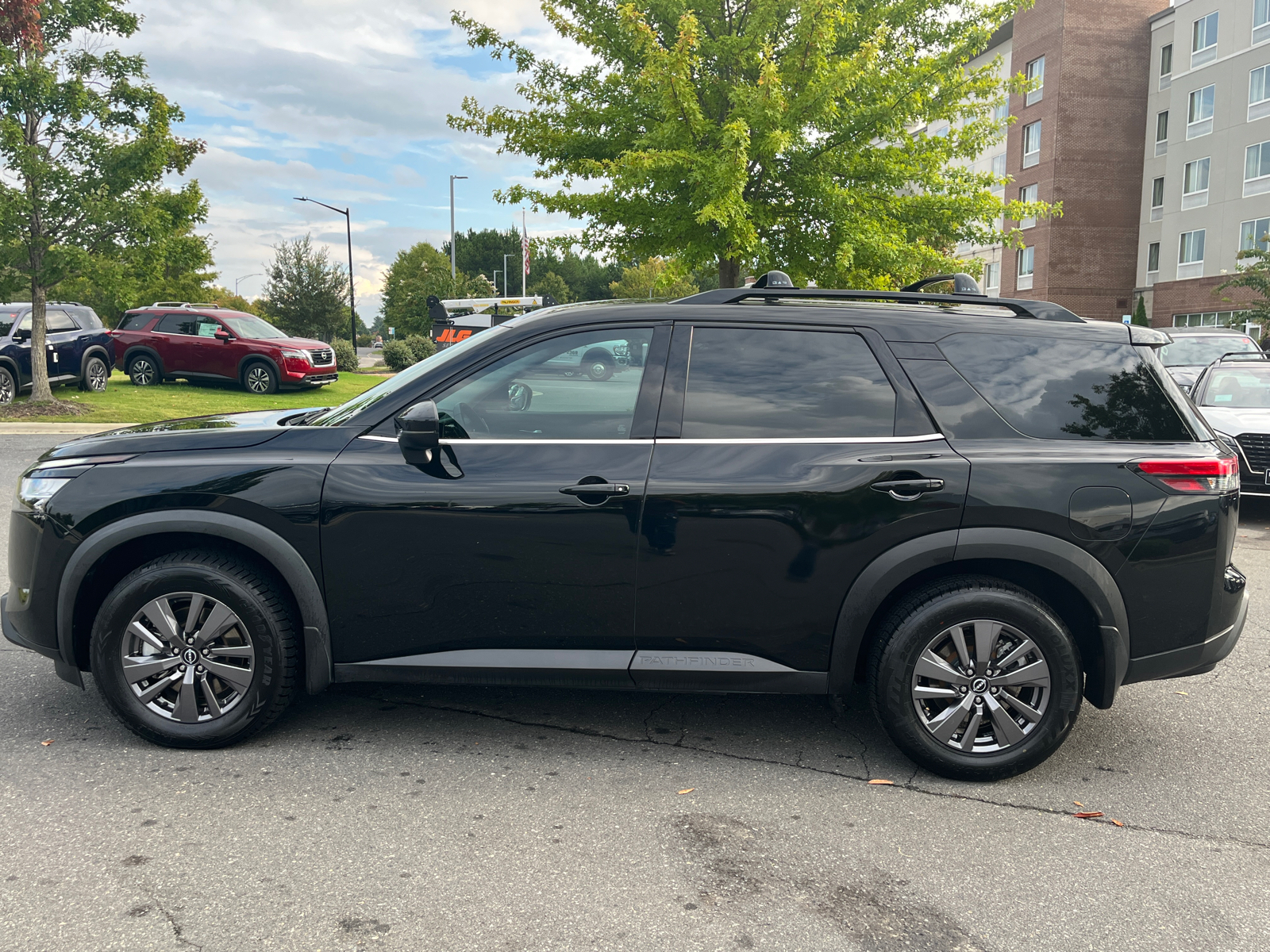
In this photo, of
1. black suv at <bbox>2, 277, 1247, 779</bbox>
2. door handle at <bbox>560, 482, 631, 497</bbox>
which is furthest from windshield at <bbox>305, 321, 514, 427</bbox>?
door handle at <bbox>560, 482, 631, 497</bbox>

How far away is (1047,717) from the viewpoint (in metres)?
3.57

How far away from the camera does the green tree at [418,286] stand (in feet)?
164

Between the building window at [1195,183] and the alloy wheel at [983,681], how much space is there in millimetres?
45071

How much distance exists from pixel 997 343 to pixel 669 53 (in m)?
10.3

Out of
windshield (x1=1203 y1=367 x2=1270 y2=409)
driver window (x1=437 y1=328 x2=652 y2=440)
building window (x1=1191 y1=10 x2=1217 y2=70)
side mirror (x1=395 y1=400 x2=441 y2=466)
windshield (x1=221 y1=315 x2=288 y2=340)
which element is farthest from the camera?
building window (x1=1191 y1=10 x2=1217 y2=70)

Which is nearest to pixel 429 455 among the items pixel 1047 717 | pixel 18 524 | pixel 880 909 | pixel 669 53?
pixel 18 524

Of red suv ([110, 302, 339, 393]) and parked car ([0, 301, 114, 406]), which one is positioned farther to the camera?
red suv ([110, 302, 339, 393])

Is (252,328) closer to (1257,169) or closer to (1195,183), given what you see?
(1257,169)

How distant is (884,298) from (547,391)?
1.43 m

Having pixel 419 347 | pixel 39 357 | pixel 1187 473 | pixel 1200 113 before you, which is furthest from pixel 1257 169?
pixel 1187 473

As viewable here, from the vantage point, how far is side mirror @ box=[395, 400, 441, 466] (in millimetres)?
3480

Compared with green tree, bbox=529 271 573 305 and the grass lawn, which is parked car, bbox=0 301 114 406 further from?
green tree, bbox=529 271 573 305

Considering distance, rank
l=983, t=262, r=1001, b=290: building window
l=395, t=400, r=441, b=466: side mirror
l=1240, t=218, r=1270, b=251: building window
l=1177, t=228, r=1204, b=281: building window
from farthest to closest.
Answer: l=983, t=262, r=1001, b=290: building window
l=1177, t=228, r=1204, b=281: building window
l=1240, t=218, r=1270, b=251: building window
l=395, t=400, r=441, b=466: side mirror

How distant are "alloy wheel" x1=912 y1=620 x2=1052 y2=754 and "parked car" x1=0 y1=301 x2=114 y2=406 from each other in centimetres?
1757
